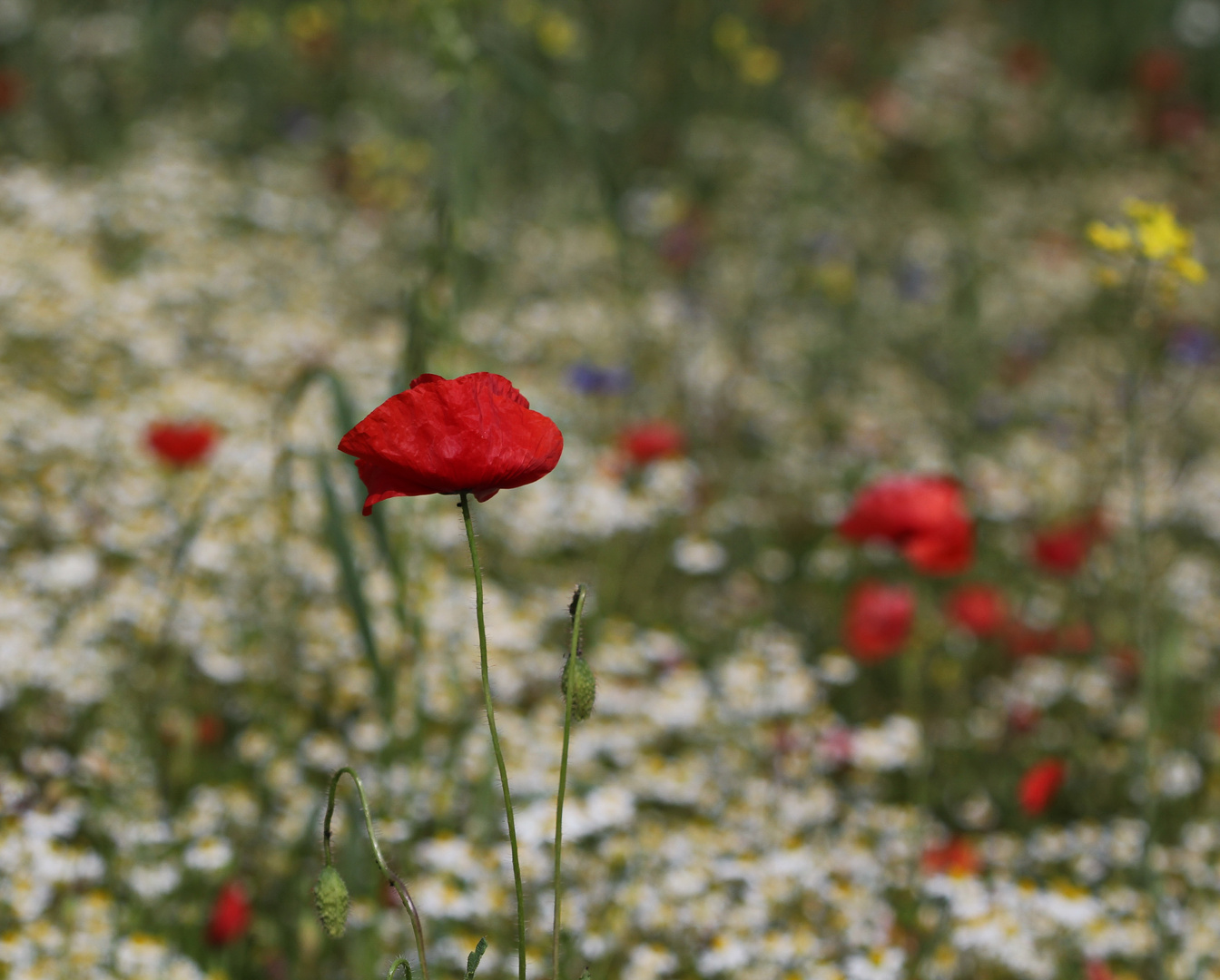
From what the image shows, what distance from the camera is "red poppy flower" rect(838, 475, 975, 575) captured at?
7.92 feet

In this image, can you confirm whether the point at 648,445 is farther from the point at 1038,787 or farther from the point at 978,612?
the point at 1038,787

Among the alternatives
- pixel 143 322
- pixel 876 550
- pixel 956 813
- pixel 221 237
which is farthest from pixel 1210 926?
pixel 221 237

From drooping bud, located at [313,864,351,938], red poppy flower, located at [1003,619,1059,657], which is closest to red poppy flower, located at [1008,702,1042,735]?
red poppy flower, located at [1003,619,1059,657]

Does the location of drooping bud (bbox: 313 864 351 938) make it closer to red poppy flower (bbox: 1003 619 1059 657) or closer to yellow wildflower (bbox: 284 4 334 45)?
red poppy flower (bbox: 1003 619 1059 657)

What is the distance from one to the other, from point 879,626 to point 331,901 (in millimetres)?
1828

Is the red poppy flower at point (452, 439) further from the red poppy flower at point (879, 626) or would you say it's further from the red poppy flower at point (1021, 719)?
the red poppy flower at point (1021, 719)

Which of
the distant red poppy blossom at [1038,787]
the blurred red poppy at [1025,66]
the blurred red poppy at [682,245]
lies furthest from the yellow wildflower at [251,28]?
the blurred red poppy at [1025,66]

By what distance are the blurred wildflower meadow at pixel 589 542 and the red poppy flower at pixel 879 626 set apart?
12 millimetres

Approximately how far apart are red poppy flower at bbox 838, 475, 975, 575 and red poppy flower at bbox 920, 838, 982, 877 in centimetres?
56

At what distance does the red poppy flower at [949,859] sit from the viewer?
218 centimetres

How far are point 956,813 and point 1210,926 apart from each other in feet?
2.05

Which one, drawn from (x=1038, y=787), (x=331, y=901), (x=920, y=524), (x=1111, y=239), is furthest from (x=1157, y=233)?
(x=331, y=901)

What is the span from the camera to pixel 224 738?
2574mm

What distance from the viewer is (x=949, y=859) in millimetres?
2203
